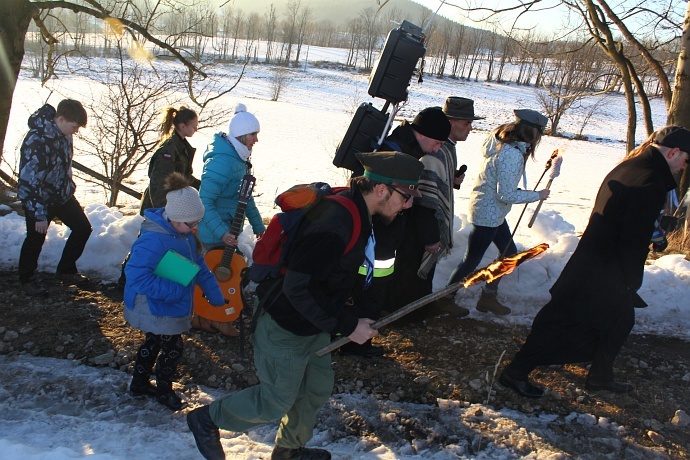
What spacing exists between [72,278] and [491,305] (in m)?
4.08

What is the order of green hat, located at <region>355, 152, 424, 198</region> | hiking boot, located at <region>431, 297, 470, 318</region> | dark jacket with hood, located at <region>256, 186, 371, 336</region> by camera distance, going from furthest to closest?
hiking boot, located at <region>431, 297, 470, 318</region> < green hat, located at <region>355, 152, 424, 198</region> < dark jacket with hood, located at <region>256, 186, 371, 336</region>

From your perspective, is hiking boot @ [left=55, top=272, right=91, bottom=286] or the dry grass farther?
the dry grass

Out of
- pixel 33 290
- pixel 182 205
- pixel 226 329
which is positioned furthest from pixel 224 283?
pixel 33 290

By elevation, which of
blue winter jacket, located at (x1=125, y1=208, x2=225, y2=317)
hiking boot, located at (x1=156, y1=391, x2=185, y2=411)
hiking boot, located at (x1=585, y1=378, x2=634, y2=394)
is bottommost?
hiking boot, located at (x1=156, y1=391, x2=185, y2=411)

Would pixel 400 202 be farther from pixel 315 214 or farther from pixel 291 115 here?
pixel 291 115

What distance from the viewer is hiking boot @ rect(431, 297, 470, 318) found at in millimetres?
4906

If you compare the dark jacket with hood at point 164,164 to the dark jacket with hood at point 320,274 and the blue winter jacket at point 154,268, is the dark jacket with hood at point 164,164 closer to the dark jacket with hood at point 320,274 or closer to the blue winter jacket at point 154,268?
the blue winter jacket at point 154,268

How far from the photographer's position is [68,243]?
4988 millimetres

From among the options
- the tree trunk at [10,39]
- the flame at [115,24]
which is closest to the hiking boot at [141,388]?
the tree trunk at [10,39]

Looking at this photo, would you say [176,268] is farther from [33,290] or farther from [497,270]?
[33,290]

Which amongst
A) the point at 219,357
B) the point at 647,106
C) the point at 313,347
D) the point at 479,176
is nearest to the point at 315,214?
the point at 313,347

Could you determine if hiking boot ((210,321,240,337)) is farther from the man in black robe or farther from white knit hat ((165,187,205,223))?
the man in black robe

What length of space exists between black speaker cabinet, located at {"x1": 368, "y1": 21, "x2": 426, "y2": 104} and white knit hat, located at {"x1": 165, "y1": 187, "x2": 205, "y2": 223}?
187cm

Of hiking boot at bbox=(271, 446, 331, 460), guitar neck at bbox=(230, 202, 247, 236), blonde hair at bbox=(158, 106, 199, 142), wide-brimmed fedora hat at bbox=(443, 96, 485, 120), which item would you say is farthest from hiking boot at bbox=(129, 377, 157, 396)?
wide-brimmed fedora hat at bbox=(443, 96, 485, 120)
